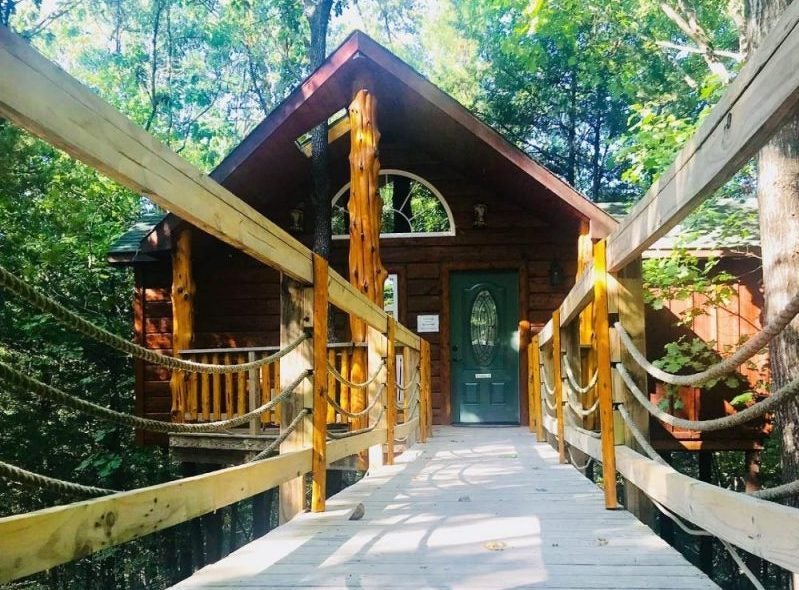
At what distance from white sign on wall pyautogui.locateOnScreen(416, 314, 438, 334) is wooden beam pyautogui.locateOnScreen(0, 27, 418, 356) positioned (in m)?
8.17

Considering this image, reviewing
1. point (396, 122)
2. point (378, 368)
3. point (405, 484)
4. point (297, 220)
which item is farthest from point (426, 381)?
point (405, 484)

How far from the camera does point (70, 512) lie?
1.36 meters

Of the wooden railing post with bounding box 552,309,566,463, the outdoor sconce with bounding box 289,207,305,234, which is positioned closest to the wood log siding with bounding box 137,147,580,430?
the outdoor sconce with bounding box 289,207,305,234

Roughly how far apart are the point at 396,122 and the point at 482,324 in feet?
10.8

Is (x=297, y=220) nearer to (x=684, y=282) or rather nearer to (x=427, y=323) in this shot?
(x=427, y=323)

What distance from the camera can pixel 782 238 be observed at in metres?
5.64

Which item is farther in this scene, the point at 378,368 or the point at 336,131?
the point at 336,131

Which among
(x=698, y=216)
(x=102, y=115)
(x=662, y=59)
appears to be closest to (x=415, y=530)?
(x=102, y=115)

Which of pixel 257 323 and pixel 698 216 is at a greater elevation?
pixel 698 216

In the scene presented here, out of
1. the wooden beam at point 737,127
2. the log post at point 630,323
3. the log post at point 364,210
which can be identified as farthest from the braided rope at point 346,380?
the log post at point 364,210

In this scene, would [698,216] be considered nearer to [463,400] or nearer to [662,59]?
[463,400]

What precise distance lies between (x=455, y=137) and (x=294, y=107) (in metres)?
2.24

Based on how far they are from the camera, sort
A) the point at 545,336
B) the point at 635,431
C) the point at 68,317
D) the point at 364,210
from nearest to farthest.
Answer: the point at 68,317 → the point at 635,431 → the point at 545,336 → the point at 364,210

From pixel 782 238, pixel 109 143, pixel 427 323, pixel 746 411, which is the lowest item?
pixel 746 411
